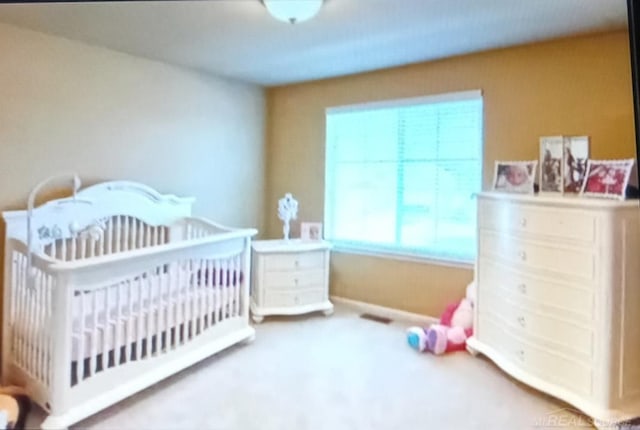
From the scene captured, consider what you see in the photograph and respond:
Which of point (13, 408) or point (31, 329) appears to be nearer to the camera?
point (13, 408)

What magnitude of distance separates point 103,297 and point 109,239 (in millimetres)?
276

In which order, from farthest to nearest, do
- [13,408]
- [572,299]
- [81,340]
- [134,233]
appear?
[134,233] → [572,299] → [81,340] → [13,408]

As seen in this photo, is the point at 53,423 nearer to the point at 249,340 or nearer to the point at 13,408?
the point at 13,408

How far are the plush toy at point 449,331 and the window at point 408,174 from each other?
0.28 m

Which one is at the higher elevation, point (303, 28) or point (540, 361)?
point (303, 28)

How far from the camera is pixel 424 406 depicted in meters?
1.60

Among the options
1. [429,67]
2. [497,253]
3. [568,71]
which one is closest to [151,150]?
[429,67]

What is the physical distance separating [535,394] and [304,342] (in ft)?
3.56

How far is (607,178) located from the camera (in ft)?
5.41

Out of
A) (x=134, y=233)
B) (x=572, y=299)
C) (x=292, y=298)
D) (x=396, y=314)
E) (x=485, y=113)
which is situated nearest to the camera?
(x=572, y=299)

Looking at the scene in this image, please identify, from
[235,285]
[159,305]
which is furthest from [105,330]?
[235,285]

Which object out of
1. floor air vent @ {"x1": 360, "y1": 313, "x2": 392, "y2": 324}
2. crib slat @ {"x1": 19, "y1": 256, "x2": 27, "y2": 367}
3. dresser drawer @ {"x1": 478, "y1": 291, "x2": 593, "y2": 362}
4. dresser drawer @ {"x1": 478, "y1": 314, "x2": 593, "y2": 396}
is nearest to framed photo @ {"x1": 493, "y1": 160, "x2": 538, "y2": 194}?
dresser drawer @ {"x1": 478, "y1": 291, "x2": 593, "y2": 362}

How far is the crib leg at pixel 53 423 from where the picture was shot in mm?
1438

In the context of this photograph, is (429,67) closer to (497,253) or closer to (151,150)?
(497,253)
